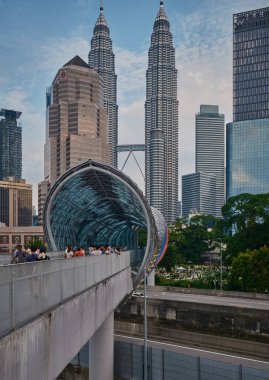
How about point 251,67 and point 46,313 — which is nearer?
point 46,313

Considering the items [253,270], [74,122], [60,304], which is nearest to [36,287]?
[60,304]

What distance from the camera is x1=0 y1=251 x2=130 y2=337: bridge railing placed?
6.93m

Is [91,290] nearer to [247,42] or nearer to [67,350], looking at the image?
[67,350]

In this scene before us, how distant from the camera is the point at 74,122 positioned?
154 meters

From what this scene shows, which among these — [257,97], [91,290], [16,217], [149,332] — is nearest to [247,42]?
[257,97]

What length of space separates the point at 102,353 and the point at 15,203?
526 ft

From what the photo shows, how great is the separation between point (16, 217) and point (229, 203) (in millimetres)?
131190

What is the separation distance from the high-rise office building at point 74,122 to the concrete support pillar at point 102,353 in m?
124

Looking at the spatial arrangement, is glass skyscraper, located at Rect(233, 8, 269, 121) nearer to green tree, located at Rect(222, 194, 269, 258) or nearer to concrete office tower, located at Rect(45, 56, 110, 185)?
concrete office tower, located at Rect(45, 56, 110, 185)

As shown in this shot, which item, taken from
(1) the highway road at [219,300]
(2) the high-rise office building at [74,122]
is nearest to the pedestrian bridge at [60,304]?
(1) the highway road at [219,300]

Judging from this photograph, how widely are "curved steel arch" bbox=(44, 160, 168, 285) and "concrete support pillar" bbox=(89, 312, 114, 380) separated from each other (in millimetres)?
6957

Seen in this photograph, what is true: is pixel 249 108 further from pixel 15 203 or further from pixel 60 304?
pixel 60 304

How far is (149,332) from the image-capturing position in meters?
30.8

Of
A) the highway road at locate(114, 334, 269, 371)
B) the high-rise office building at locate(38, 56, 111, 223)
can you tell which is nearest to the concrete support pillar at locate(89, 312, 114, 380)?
the highway road at locate(114, 334, 269, 371)
